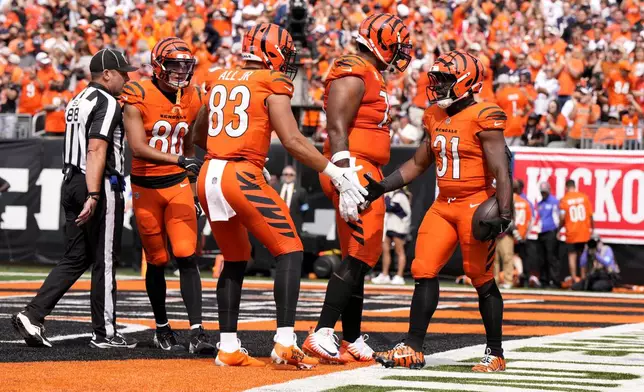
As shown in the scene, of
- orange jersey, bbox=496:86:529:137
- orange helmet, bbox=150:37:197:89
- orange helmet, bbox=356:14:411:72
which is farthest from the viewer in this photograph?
orange jersey, bbox=496:86:529:137

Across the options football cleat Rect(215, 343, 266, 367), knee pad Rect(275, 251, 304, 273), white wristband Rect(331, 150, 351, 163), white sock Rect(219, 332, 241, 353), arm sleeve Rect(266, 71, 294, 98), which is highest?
arm sleeve Rect(266, 71, 294, 98)

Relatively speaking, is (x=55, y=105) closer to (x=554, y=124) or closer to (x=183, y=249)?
(x=554, y=124)

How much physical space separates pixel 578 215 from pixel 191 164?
37.4ft

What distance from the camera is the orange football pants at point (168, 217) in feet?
27.3

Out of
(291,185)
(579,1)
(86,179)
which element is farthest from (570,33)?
(86,179)

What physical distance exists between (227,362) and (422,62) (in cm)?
1462

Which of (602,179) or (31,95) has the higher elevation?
(31,95)

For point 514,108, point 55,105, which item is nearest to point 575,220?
point 514,108

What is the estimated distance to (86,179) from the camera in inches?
Answer: 332

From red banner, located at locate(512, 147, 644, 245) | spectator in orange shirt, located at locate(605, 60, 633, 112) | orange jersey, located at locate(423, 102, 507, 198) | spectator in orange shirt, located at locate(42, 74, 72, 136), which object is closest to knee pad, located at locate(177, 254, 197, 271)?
orange jersey, located at locate(423, 102, 507, 198)

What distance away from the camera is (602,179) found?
18.5 m

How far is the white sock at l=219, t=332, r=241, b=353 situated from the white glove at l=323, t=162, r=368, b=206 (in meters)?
1.07

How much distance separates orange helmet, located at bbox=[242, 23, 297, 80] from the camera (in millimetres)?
7527

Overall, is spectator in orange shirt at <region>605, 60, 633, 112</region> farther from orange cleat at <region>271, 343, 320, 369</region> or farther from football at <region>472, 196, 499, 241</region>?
orange cleat at <region>271, 343, 320, 369</region>
